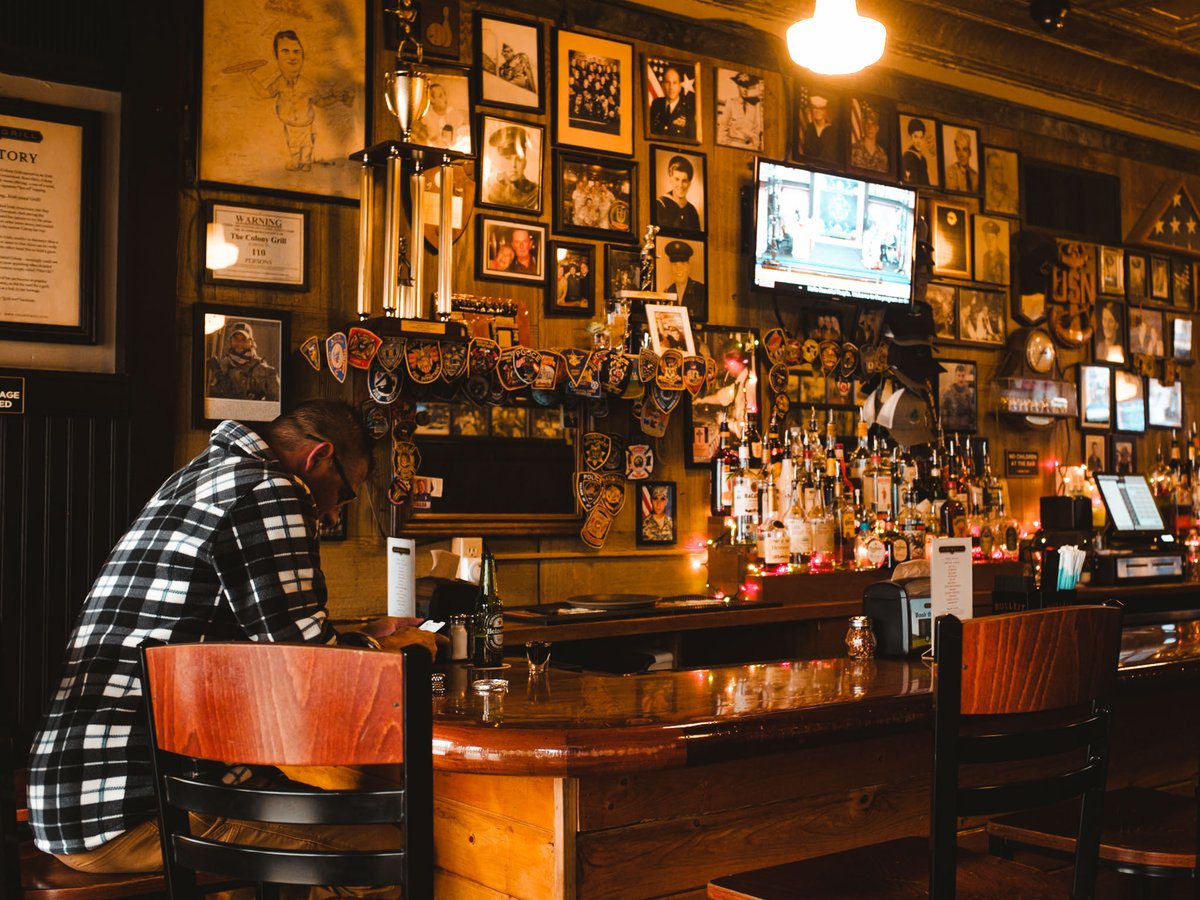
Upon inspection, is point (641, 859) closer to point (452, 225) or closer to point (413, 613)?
point (413, 613)

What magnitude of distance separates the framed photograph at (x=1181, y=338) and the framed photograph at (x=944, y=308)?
1802 mm

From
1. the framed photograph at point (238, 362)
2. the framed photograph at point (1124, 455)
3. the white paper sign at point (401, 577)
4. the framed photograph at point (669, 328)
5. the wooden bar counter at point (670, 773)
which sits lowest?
the wooden bar counter at point (670, 773)

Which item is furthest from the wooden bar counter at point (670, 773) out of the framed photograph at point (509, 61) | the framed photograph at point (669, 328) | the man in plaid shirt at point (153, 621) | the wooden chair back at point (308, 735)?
the framed photograph at point (509, 61)

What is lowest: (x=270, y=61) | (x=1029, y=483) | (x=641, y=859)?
(x=641, y=859)

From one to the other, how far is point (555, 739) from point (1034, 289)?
485 cm

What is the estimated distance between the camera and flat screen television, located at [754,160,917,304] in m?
4.98

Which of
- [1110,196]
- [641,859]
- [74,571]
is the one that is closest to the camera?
[641,859]

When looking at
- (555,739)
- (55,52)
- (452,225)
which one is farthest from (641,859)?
(55,52)

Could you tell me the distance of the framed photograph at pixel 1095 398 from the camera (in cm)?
636

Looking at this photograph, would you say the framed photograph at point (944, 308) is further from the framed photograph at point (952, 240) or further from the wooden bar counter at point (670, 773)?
the wooden bar counter at point (670, 773)

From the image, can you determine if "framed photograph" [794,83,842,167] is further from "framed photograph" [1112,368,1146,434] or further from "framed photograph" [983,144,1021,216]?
"framed photograph" [1112,368,1146,434]

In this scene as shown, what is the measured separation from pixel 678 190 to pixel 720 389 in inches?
31.3

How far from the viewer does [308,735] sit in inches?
56.1

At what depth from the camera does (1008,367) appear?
601 cm
